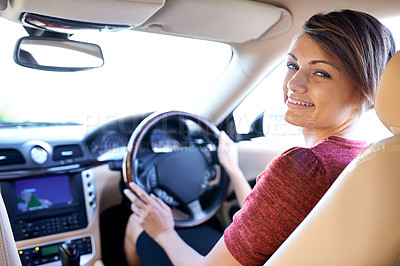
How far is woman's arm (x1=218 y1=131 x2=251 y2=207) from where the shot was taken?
2277mm

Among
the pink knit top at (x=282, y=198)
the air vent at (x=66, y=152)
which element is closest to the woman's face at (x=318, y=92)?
the pink knit top at (x=282, y=198)

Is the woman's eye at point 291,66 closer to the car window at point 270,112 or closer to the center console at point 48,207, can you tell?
the car window at point 270,112

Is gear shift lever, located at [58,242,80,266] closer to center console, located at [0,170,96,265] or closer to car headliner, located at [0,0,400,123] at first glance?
center console, located at [0,170,96,265]

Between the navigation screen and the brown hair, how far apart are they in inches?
63.6

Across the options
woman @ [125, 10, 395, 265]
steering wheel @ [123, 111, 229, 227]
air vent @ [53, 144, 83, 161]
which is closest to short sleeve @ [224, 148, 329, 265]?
woman @ [125, 10, 395, 265]

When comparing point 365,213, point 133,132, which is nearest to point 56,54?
point 133,132

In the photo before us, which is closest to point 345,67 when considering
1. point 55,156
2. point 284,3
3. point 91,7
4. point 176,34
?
point 284,3

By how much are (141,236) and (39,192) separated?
61cm

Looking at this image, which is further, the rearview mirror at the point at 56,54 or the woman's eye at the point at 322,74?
the rearview mirror at the point at 56,54

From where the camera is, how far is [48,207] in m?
2.22

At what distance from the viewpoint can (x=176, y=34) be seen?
7.00 feet

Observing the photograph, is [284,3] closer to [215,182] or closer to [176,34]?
[176,34]

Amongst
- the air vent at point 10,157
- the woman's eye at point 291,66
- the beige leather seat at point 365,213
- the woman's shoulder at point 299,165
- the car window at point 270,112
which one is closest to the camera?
the beige leather seat at point 365,213

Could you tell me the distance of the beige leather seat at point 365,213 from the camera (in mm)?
867
